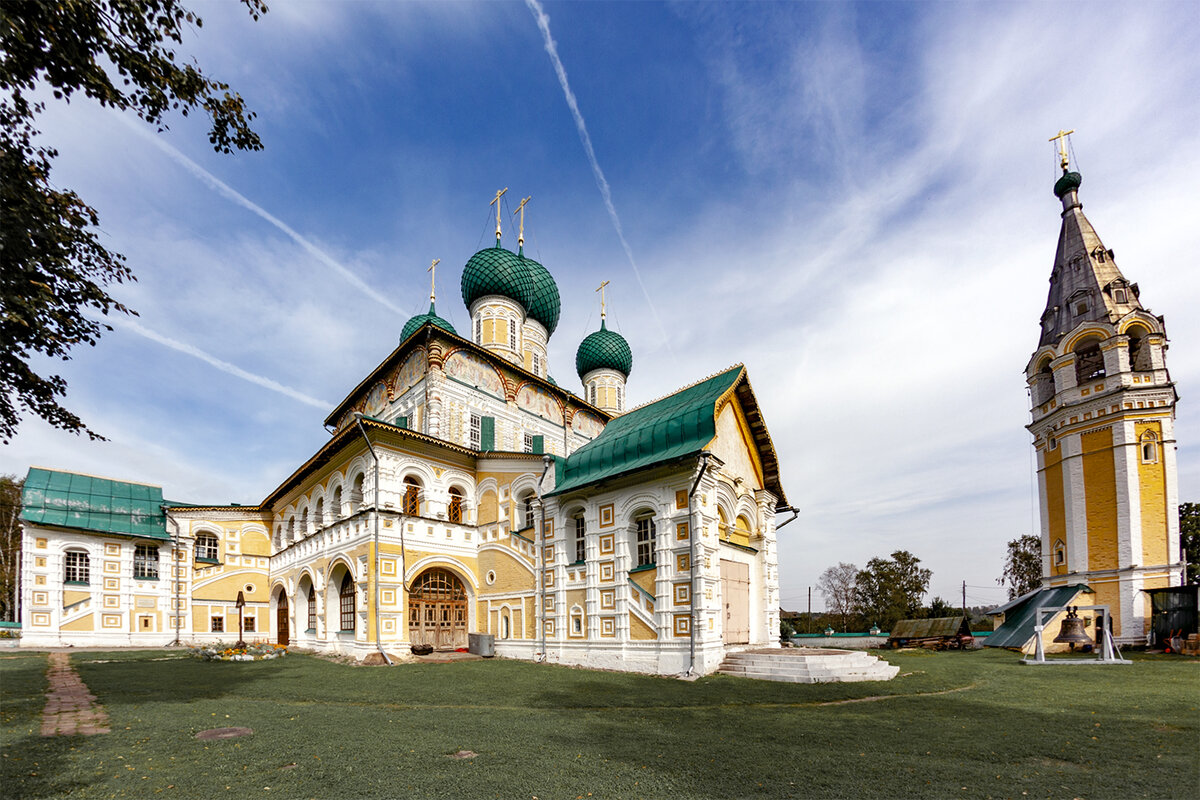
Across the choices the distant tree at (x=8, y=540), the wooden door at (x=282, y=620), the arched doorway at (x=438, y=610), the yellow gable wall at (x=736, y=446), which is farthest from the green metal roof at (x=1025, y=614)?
the distant tree at (x=8, y=540)

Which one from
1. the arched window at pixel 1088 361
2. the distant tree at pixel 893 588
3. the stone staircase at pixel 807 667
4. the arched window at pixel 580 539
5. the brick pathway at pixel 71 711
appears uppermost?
the arched window at pixel 1088 361

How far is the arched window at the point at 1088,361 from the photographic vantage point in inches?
1054

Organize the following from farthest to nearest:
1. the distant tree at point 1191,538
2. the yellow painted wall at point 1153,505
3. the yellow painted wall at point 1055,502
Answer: the distant tree at point 1191,538, the yellow painted wall at point 1055,502, the yellow painted wall at point 1153,505

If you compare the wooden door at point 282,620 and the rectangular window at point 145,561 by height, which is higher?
the rectangular window at point 145,561

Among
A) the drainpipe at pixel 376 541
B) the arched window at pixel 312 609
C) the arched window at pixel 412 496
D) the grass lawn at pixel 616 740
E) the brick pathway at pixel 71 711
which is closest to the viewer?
the grass lawn at pixel 616 740

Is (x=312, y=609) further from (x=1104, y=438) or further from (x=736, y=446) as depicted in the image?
(x=1104, y=438)

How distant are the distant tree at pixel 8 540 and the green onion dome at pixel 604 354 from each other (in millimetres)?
31116

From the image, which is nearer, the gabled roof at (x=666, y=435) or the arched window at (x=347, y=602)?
the gabled roof at (x=666, y=435)

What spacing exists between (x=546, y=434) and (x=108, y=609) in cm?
1960

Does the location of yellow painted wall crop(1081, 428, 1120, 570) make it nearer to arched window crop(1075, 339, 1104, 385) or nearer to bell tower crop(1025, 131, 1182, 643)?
bell tower crop(1025, 131, 1182, 643)

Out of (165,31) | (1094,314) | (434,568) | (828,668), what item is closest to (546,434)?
(434,568)

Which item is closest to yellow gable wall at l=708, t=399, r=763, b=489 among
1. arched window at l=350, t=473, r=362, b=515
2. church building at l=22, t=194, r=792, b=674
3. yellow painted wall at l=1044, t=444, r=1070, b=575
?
church building at l=22, t=194, r=792, b=674

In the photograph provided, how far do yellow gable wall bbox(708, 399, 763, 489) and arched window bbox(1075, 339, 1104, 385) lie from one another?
17371mm

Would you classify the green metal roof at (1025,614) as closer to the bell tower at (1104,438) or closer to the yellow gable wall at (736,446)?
the bell tower at (1104,438)
